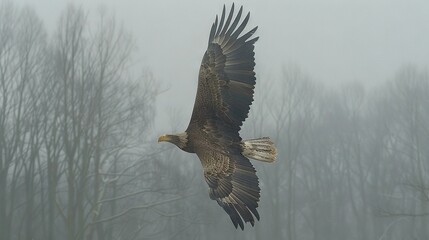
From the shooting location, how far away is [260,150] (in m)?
1.75

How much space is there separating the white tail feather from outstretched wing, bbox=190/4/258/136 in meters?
0.07

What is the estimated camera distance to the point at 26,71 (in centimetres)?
1565

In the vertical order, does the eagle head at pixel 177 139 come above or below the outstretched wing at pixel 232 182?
above

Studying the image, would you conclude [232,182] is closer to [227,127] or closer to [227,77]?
[227,127]

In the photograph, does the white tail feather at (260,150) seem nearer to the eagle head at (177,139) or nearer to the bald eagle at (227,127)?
the bald eagle at (227,127)

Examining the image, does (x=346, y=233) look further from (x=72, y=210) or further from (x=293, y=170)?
(x=72, y=210)

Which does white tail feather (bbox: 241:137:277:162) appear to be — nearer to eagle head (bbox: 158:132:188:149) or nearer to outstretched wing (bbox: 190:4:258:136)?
outstretched wing (bbox: 190:4:258:136)

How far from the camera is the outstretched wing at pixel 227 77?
175 cm

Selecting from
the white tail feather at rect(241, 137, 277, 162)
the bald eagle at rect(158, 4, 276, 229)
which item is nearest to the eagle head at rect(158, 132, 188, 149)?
the bald eagle at rect(158, 4, 276, 229)

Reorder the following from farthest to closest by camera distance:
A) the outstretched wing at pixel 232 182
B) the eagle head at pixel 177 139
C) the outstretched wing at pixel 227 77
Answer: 1. the outstretched wing at pixel 227 77
2. the eagle head at pixel 177 139
3. the outstretched wing at pixel 232 182

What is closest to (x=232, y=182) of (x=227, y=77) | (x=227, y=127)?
(x=227, y=127)

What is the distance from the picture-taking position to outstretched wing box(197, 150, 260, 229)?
151 cm

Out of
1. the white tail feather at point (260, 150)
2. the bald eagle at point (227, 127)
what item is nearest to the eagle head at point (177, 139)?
the bald eagle at point (227, 127)

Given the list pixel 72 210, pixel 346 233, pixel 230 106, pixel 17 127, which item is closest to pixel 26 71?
pixel 17 127
